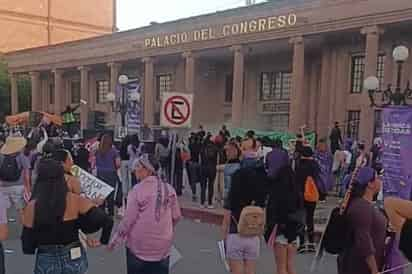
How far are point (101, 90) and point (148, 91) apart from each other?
36.7 ft

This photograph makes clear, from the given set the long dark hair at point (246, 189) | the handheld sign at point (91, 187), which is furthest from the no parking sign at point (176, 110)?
the long dark hair at point (246, 189)

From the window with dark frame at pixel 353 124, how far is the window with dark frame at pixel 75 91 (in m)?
28.6

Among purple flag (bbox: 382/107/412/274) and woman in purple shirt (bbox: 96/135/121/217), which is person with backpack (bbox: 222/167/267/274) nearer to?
purple flag (bbox: 382/107/412/274)

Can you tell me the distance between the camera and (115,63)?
1566 inches

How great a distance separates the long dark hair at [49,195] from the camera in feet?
13.0

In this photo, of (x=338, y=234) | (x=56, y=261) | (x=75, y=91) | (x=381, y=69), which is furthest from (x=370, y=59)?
(x=75, y=91)

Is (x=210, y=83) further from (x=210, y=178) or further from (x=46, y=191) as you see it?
(x=46, y=191)

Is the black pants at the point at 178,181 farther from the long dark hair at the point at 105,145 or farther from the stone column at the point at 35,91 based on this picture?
the stone column at the point at 35,91

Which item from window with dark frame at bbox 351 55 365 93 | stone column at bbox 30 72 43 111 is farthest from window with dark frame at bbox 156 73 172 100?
window with dark frame at bbox 351 55 365 93

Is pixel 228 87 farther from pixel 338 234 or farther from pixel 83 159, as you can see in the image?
pixel 338 234

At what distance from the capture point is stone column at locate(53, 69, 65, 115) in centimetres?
4660

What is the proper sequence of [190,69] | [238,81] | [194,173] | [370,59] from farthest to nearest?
[190,69] → [238,81] → [370,59] → [194,173]

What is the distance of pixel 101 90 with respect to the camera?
4694cm

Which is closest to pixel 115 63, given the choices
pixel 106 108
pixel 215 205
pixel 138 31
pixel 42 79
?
pixel 138 31
